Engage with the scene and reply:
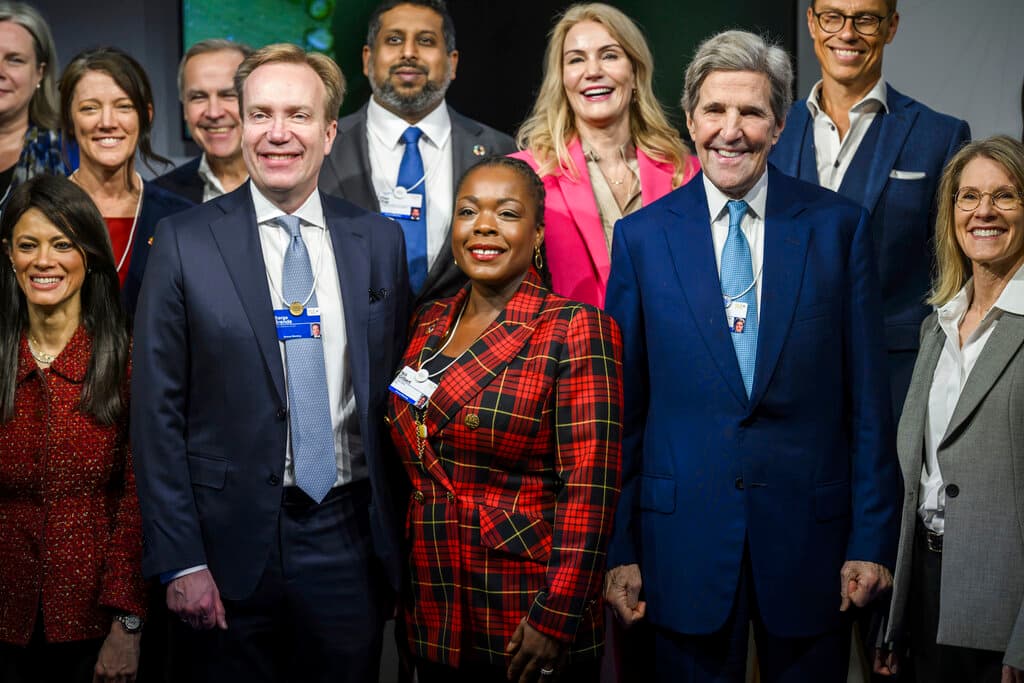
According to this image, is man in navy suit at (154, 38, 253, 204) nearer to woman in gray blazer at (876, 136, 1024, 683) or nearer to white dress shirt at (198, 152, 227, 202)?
white dress shirt at (198, 152, 227, 202)

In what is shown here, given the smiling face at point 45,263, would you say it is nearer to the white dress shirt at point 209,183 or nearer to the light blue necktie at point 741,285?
the white dress shirt at point 209,183

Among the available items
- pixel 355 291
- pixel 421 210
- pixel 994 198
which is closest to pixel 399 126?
pixel 421 210

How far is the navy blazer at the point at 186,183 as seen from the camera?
423cm

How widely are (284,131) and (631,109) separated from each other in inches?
50.0

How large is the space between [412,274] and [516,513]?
1.27m

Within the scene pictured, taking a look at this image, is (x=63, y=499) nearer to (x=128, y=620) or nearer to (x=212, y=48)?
(x=128, y=620)

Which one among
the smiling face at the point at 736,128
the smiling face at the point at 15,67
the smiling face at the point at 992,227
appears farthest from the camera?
the smiling face at the point at 15,67

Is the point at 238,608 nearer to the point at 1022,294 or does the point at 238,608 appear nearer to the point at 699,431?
the point at 699,431

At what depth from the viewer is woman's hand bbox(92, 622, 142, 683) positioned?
291cm

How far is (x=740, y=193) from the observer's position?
114 inches

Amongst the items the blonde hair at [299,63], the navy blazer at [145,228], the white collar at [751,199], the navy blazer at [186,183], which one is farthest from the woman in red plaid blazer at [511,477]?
the navy blazer at [186,183]

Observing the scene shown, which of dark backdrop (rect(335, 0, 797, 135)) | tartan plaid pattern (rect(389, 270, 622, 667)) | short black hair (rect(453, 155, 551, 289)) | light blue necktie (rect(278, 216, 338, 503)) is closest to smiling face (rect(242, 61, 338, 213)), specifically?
light blue necktie (rect(278, 216, 338, 503))

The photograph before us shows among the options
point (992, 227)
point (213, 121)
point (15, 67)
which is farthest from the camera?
point (213, 121)

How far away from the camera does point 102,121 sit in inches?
151
